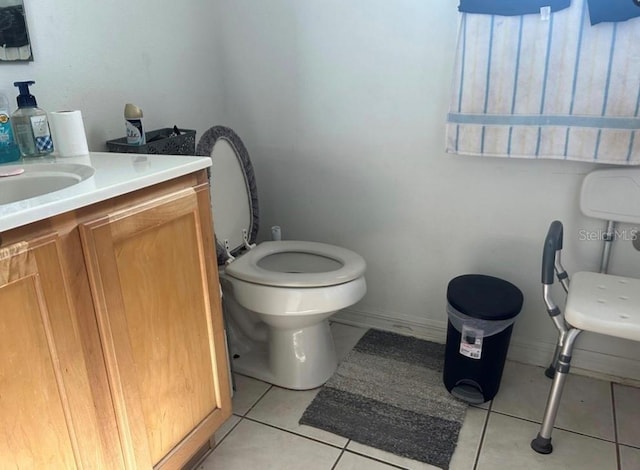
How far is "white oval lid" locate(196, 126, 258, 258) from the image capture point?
1.67 meters

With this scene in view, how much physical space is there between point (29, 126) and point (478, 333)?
1396 millimetres

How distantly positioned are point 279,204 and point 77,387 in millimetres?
1283

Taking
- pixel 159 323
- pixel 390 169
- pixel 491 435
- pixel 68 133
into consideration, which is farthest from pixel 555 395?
pixel 68 133

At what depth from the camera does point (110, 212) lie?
969mm

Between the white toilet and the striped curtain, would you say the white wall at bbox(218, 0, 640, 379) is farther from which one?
the white toilet

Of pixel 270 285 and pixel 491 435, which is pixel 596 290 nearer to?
pixel 491 435

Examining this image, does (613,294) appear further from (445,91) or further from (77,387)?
(77,387)

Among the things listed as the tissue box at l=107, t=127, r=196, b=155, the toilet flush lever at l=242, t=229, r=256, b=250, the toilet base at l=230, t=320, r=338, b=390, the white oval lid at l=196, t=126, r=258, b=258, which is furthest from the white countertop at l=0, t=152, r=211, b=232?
the toilet base at l=230, t=320, r=338, b=390

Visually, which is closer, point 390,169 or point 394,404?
point 394,404

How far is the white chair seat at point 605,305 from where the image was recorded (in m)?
1.24

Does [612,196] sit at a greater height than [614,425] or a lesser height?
greater

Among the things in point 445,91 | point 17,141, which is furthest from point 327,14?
point 17,141

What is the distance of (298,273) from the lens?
1701 mm

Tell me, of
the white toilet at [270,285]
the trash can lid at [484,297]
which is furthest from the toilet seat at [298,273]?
the trash can lid at [484,297]
